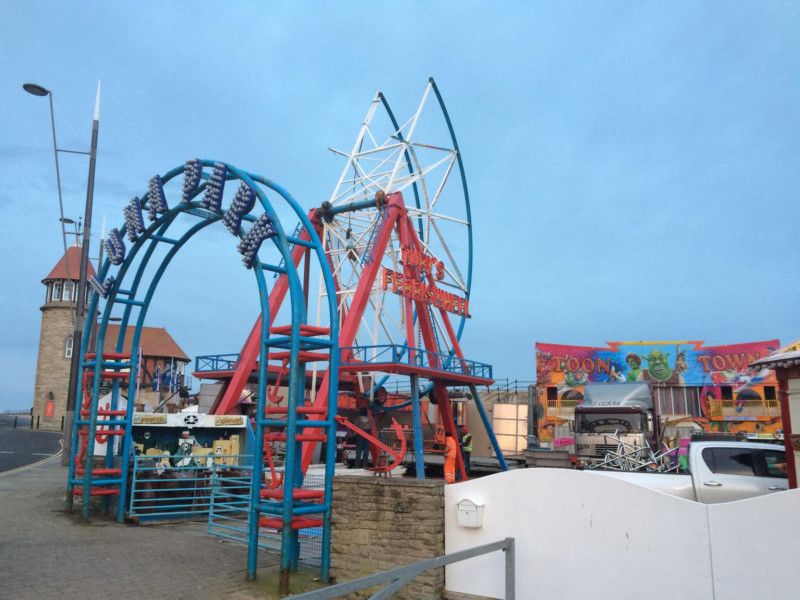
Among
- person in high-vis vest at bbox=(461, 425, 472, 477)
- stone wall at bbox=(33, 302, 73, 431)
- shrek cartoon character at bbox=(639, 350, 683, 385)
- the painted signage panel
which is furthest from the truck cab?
stone wall at bbox=(33, 302, 73, 431)

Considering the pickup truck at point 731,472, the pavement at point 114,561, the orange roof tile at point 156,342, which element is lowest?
the pavement at point 114,561

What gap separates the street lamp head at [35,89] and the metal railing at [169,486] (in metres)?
11.6

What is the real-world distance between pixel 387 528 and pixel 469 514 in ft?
3.95

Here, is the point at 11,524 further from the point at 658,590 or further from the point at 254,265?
the point at 658,590

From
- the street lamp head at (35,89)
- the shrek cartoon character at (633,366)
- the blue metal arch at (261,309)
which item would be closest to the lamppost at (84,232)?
the street lamp head at (35,89)

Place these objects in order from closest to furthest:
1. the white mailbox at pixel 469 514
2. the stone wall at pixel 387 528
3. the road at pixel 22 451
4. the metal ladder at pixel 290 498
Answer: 1. the white mailbox at pixel 469 514
2. the stone wall at pixel 387 528
3. the metal ladder at pixel 290 498
4. the road at pixel 22 451

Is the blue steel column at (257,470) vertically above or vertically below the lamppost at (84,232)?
below

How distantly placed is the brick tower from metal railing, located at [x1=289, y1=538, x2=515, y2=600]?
59.9 m

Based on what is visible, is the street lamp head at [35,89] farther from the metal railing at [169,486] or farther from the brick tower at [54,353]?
the brick tower at [54,353]

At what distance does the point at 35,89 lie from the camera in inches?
758

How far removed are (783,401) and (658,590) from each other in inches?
136

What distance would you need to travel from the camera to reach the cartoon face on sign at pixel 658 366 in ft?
156

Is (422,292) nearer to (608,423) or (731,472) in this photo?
(608,423)

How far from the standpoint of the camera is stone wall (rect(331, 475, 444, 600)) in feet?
27.6
